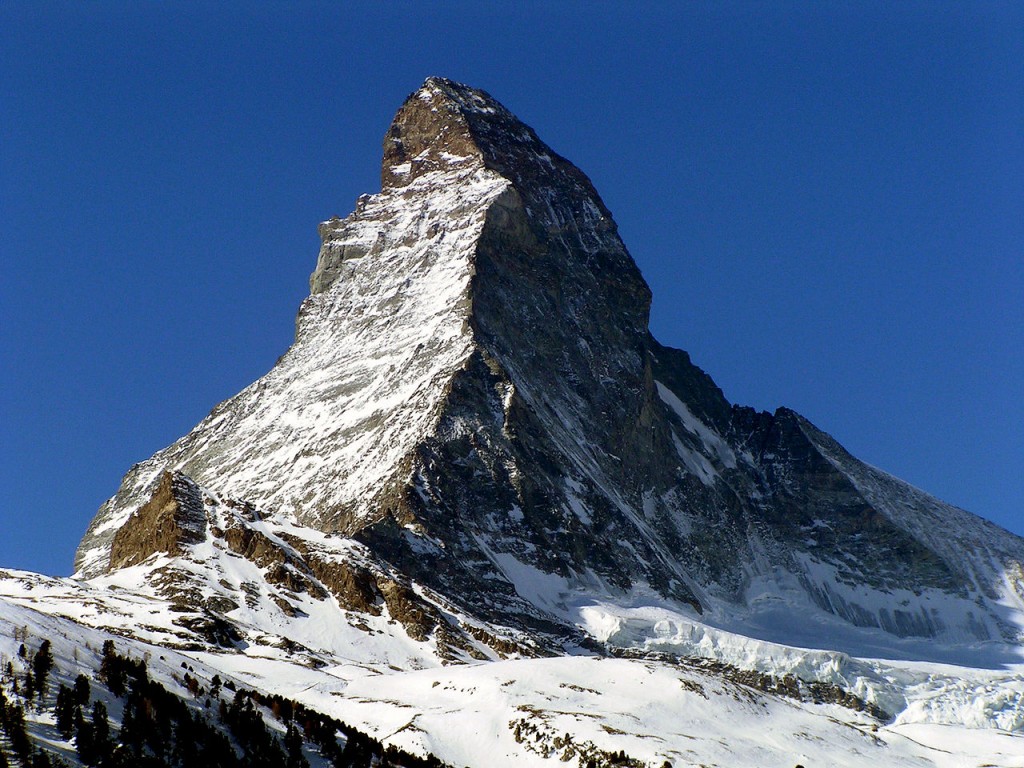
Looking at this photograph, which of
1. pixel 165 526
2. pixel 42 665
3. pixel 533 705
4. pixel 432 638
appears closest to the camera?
pixel 42 665

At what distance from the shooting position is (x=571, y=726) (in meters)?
62.5

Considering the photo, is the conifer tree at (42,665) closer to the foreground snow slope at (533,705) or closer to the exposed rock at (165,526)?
the foreground snow slope at (533,705)

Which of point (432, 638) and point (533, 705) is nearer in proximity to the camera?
point (533, 705)

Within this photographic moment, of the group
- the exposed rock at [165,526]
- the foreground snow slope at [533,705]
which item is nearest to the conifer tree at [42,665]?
the foreground snow slope at [533,705]

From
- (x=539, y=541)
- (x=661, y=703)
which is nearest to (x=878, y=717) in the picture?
(x=539, y=541)

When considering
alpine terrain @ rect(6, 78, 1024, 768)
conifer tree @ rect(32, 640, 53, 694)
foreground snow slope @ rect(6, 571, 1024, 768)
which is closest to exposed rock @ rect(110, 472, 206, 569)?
alpine terrain @ rect(6, 78, 1024, 768)

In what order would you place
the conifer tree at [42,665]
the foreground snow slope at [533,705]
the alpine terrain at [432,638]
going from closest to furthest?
1. the conifer tree at [42,665]
2. the alpine terrain at [432,638]
3. the foreground snow slope at [533,705]

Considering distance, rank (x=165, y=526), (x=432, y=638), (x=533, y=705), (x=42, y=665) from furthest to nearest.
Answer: (x=165, y=526), (x=432, y=638), (x=533, y=705), (x=42, y=665)

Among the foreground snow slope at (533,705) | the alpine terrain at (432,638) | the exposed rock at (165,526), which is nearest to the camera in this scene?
the alpine terrain at (432,638)

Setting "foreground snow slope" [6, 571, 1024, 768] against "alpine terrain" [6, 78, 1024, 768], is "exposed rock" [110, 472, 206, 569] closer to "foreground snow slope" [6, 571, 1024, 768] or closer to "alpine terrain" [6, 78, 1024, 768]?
"alpine terrain" [6, 78, 1024, 768]

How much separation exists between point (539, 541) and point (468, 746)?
366 feet

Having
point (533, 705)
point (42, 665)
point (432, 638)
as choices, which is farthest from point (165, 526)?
point (42, 665)

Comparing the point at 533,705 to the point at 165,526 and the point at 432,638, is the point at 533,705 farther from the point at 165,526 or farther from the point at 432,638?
the point at 165,526

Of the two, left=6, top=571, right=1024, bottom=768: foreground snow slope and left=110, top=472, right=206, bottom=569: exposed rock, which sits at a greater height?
left=110, top=472, right=206, bottom=569: exposed rock
